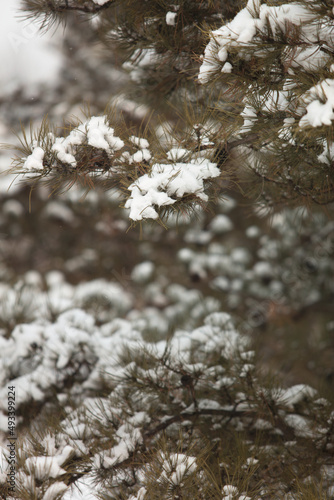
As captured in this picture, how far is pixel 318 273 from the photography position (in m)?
2.35

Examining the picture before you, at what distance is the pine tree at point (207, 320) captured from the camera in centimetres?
72

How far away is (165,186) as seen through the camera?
698 millimetres

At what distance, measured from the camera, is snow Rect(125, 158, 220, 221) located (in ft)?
2.17

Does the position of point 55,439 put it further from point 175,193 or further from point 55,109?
point 55,109

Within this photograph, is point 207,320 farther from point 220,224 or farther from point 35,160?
point 220,224

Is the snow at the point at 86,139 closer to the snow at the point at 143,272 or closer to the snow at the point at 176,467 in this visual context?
the snow at the point at 176,467

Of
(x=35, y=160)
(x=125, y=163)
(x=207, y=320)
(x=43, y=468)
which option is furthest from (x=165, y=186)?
(x=207, y=320)

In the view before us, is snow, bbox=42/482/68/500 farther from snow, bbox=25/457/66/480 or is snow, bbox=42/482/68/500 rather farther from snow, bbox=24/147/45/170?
snow, bbox=24/147/45/170

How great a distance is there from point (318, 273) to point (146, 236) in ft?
3.68

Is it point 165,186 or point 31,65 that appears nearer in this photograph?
point 165,186

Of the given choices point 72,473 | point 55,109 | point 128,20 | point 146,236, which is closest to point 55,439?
point 72,473

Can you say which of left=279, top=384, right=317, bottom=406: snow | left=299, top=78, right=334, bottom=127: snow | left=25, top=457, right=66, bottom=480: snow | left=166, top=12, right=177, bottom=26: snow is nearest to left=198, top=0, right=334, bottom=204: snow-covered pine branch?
left=299, top=78, right=334, bottom=127: snow

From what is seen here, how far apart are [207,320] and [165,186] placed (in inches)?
30.6

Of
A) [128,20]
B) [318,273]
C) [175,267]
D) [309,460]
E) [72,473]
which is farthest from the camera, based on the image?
[175,267]
